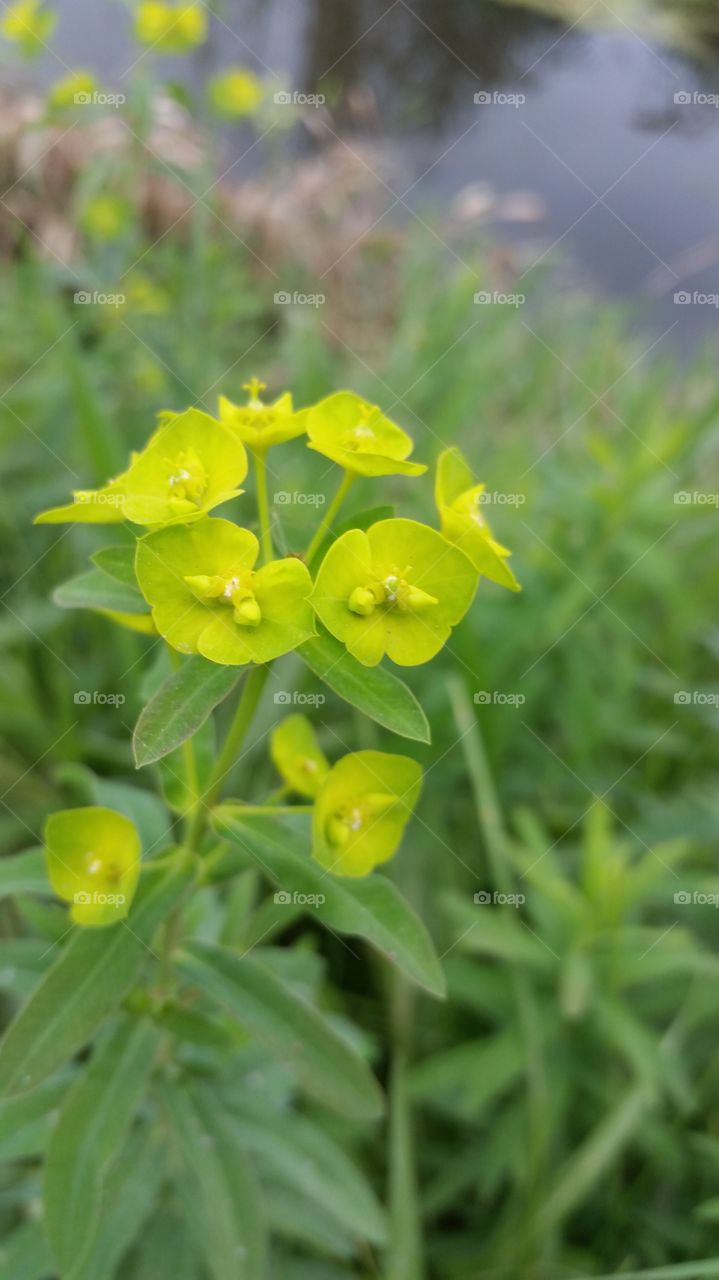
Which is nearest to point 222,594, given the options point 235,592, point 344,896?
point 235,592

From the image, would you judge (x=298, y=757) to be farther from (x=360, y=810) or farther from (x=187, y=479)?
(x=187, y=479)

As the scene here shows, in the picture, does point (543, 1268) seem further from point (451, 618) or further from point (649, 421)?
point (649, 421)

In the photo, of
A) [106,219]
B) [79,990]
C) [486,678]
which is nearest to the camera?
[79,990]

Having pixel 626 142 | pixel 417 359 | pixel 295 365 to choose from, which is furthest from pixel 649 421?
pixel 626 142

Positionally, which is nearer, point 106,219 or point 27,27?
point 27,27

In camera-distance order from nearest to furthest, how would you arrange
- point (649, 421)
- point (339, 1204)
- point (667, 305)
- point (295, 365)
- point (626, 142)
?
point (339, 1204) < point (649, 421) < point (295, 365) < point (667, 305) < point (626, 142)

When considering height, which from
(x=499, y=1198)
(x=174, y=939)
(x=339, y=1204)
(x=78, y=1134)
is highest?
(x=174, y=939)

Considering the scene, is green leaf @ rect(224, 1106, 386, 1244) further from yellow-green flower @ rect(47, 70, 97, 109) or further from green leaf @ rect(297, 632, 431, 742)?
yellow-green flower @ rect(47, 70, 97, 109)

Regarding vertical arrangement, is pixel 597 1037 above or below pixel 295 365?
below

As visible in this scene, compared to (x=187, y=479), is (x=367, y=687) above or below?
below
